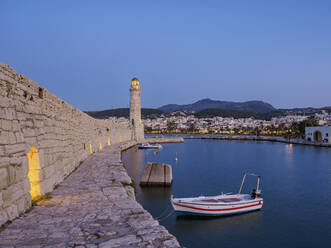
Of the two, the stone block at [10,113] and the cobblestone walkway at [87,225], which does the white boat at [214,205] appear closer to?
the cobblestone walkway at [87,225]

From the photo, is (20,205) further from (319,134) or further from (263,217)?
(319,134)

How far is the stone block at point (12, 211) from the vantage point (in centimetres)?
453

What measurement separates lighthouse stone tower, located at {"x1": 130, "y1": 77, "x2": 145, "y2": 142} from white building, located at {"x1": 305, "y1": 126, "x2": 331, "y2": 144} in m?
36.5

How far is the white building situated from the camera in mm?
53900

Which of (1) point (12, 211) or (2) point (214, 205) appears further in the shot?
(2) point (214, 205)

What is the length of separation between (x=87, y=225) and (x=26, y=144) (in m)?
2.27

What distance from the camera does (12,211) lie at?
468 centimetres

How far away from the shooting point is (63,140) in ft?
30.9

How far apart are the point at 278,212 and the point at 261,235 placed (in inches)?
123

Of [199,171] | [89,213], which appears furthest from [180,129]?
[89,213]

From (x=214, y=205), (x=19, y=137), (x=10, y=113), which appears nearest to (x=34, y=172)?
(x=19, y=137)

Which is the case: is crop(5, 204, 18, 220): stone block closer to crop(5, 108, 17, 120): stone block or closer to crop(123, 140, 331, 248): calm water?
crop(5, 108, 17, 120): stone block

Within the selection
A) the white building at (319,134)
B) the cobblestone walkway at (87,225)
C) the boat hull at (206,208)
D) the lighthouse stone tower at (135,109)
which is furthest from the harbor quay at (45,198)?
the white building at (319,134)

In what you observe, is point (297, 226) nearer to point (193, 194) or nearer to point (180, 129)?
point (193, 194)
